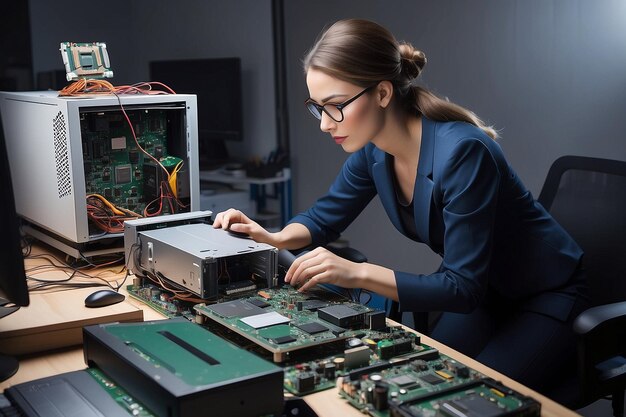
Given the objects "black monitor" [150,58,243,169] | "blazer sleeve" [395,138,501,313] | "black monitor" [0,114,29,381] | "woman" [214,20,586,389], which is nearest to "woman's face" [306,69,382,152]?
"woman" [214,20,586,389]

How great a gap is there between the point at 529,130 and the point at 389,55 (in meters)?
1.57

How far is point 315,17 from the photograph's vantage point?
418 cm

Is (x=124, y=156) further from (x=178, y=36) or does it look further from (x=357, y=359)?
(x=178, y=36)

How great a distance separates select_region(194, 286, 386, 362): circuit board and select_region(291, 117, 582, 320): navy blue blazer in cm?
20

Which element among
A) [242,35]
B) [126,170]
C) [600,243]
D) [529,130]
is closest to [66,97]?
[126,170]

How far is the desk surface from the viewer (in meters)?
1.14

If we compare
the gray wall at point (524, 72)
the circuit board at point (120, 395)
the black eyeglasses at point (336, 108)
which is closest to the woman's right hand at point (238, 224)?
the black eyeglasses at point (336, 108)

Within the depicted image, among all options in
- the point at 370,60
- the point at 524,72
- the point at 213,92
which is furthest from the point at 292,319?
the point at 213,92

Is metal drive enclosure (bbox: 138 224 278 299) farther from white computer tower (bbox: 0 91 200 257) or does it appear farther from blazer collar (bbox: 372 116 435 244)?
blazer collar (bbox: 372 116 435 244)

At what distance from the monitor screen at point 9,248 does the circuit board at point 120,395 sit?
179 millimetres

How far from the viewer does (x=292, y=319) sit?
55.3 inches

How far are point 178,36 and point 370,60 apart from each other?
3991 millimetres

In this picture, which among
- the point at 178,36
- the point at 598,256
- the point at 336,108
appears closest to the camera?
the point at 336,108

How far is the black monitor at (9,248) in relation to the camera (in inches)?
46.3
